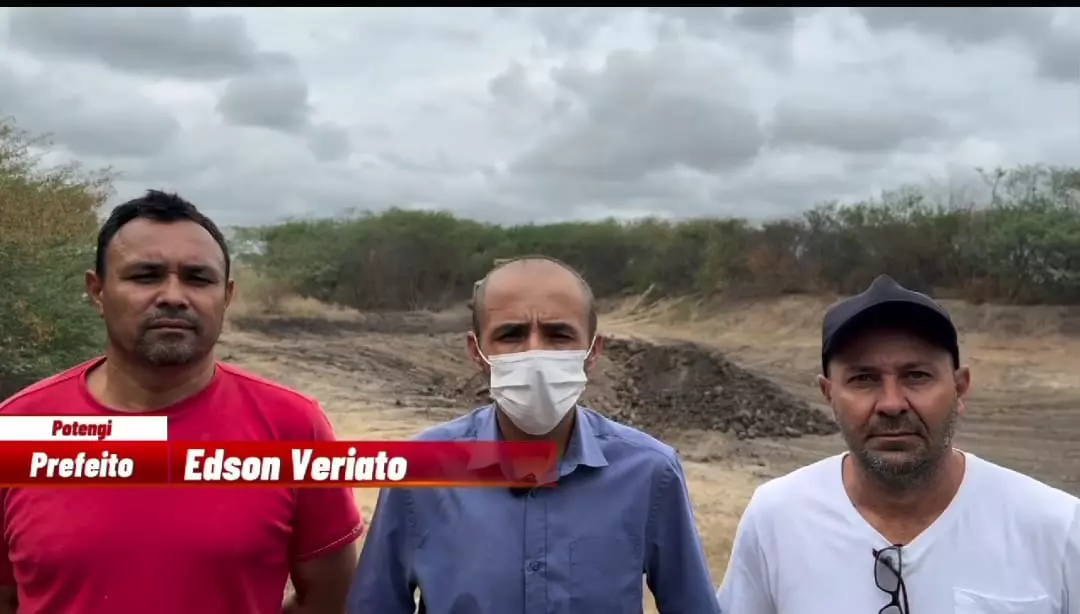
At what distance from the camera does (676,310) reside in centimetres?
3409

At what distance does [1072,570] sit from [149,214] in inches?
92.8

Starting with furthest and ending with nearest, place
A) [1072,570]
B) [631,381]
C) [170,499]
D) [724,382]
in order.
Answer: [631,381], [724,382], [170,499], [1072,570]

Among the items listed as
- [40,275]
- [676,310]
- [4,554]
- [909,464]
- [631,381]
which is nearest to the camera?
[909,464]

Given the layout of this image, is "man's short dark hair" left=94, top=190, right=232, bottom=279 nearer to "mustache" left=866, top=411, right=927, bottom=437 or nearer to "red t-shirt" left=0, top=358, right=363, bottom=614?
"red t-shirt" left=0, top=358, right=363, bottom=614

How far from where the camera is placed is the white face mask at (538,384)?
2357 millimetres

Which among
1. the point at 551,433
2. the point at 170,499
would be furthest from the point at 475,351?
the point at 170,499

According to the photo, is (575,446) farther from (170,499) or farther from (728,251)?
(728,251)

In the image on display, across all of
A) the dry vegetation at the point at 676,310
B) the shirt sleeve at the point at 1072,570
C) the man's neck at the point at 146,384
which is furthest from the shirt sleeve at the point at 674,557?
the dry vegetation at the point at 676,310

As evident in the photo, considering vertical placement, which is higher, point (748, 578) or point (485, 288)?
point (485, 288)

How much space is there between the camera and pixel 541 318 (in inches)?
94.2

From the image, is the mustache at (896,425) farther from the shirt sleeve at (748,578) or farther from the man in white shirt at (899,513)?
the shirt sleeve at (748,578)

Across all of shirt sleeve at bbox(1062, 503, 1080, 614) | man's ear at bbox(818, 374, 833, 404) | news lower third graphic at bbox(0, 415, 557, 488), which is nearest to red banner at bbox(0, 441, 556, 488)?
news lower third graphic at bbox(0, 415, 557, 488)

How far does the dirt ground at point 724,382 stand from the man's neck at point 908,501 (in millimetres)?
5149

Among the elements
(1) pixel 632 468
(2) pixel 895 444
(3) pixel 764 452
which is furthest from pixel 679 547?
(3) pixel 764 452
